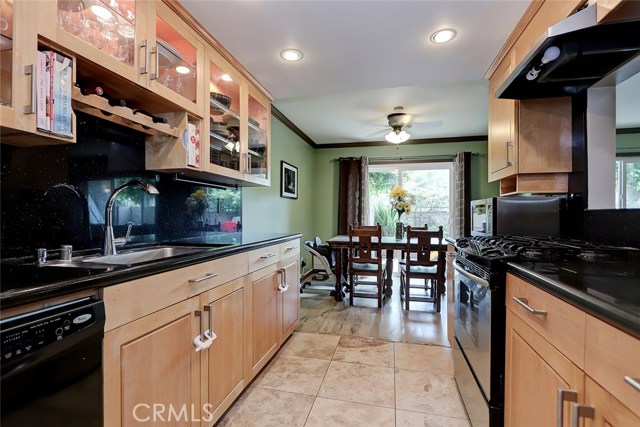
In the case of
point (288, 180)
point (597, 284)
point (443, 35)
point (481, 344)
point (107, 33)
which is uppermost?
point (443, 35)

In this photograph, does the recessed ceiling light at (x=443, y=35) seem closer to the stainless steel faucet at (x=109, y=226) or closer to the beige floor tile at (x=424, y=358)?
the stainless steel faucet at (x=109, y=226)

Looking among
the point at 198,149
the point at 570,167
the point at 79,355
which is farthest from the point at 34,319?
the point at 570,167

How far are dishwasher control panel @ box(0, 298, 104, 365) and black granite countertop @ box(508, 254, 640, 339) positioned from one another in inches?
50.6

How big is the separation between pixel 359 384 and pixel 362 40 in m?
2.27

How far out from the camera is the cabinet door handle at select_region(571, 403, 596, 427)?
671 mm

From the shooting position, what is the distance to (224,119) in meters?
2.13

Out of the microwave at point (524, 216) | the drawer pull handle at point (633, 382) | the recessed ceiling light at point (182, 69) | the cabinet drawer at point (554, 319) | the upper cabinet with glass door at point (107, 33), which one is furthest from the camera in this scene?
the microwave at point (524, 216)

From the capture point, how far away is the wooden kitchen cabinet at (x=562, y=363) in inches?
23.3

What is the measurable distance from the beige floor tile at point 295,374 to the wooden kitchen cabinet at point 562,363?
44.4 inches

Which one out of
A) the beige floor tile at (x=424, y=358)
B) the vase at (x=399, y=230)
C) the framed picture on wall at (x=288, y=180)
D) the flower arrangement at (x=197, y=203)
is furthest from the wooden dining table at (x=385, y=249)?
the flower arrangement at (x=197, y=203)

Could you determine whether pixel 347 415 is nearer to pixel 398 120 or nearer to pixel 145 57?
pixel 145 57

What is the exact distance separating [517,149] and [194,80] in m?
2.13

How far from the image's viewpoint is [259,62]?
216cm

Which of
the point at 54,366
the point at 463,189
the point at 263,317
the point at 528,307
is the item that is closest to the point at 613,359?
the point at 528,307
